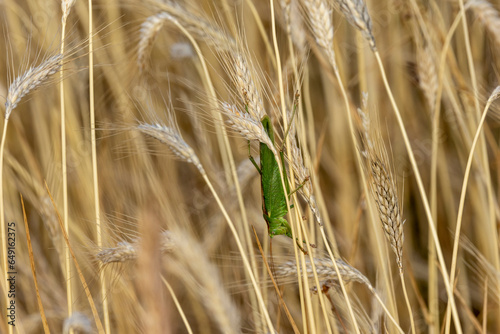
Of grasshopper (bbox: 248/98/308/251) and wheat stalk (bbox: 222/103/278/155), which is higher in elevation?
wheat stalk (bbox: 222/103/278/155)

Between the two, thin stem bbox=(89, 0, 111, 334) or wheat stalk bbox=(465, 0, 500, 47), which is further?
wheat stalk bbox=(465, 0, 500, 47)

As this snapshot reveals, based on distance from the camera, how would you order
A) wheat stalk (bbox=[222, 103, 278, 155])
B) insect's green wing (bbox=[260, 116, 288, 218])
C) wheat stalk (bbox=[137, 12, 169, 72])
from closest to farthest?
wheat stalk (bbox=[222, 103, 278, 155]) < insect's green wing (bbox=[260, 116, 288, 218]) < wheat stalk (bbox=[137, 12, 169, 72])

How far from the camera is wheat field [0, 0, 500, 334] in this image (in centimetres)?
68

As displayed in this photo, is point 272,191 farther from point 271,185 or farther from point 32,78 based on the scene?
point 32,78

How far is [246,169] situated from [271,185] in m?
0.30

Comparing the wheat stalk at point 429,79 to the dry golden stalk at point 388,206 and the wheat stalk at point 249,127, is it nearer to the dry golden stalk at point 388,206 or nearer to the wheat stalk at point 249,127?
the dry golden stalk at point 388,206

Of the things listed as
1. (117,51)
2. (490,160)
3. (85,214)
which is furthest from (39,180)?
(490,160)

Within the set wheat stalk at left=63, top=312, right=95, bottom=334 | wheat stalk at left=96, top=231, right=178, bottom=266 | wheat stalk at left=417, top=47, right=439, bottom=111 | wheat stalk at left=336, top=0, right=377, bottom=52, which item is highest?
wheat stalk at left=336, top=0, right=377, bottom=52

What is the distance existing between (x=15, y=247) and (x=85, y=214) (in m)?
0.18

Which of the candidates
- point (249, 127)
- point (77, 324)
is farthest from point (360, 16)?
point (77, 324)

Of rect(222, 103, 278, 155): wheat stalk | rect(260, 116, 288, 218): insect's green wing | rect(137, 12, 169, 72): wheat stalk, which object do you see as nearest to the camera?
rect(222, 103, 278, 155): wheat stalk

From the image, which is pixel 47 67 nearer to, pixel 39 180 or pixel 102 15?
pixel 39 180

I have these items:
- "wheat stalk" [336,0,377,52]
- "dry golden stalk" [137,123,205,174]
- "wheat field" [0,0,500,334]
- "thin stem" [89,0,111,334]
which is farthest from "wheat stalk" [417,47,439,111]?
"thin stem" [89,0,111,334]

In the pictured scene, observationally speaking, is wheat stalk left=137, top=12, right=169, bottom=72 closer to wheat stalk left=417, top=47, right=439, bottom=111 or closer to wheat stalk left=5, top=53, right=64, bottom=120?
wheat stalk left=5, top=53, right=64, bottom=120
